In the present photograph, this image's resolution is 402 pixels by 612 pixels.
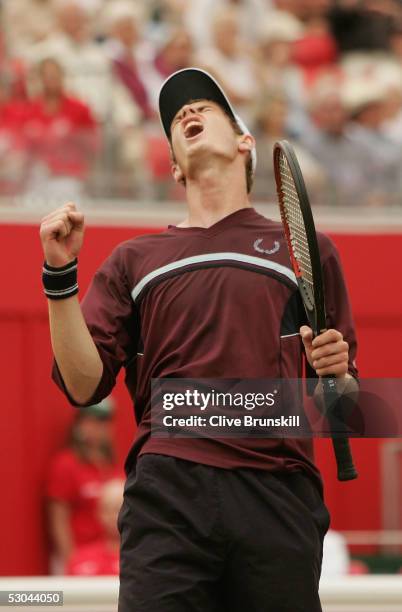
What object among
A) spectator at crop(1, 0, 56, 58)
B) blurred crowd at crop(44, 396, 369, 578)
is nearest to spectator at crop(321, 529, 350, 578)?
blurred crowd at crop(44, 396, 369, 578)

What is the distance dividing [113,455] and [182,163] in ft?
14.1

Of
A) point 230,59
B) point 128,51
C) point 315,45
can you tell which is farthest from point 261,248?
point 315,45

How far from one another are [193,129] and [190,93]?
124 mm

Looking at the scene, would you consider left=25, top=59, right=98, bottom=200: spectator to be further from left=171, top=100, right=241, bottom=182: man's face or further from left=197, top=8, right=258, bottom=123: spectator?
left=171, top=100, right=241, bottom=182: man's face

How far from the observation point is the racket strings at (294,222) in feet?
10.1

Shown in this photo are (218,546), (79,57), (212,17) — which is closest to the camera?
(218,546)

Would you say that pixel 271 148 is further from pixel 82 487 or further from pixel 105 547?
pixel 105 547

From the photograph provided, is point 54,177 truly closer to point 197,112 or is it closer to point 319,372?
point 197,112

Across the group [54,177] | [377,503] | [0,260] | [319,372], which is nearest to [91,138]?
[54,177]

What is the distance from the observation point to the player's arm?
10.0 feet

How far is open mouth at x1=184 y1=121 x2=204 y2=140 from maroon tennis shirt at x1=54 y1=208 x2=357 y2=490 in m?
0.24

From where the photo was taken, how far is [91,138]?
8.09m

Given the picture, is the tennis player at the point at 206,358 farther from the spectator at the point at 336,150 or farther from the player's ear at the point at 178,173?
the spectator at the point at 336,150

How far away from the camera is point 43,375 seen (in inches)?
311
